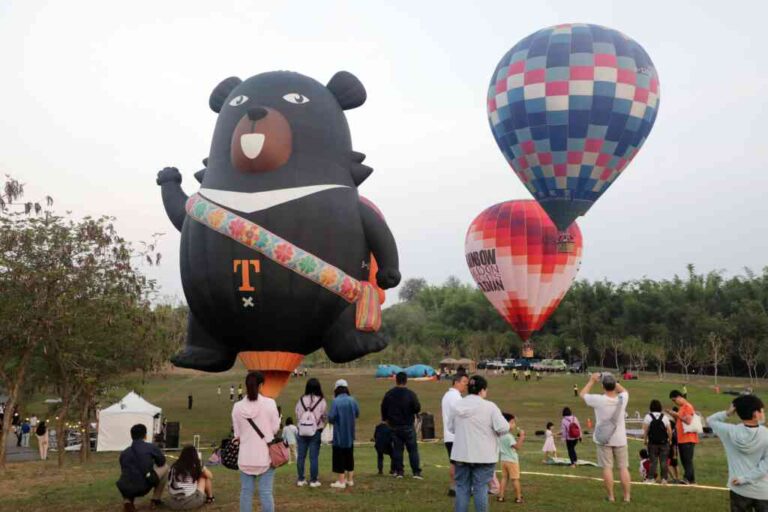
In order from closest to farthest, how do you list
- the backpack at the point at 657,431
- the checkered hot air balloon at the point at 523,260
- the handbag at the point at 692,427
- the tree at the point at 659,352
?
the backpack at the point at 657,431 < the handbag at the point at 692,427 < the checkered hot air balloon at the point at 523,260 < the tree at the point at 659,352

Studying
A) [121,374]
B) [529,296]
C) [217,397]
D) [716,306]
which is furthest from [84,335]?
[716,306]

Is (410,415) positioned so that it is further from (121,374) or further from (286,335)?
(121,374)

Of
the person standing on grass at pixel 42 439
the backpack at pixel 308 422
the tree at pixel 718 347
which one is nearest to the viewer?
the backpack at pixel 308 422

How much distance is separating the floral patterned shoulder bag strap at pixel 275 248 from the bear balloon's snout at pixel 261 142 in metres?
0.74

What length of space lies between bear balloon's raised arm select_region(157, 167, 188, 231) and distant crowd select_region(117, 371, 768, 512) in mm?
4287

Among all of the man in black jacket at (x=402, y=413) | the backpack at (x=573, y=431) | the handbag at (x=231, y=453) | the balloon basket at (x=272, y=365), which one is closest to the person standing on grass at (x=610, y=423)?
the man in black jacket at (x=402, y=413)

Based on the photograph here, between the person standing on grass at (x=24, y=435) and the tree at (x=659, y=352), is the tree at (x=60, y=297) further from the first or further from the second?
the tree at (x=659, y=352)

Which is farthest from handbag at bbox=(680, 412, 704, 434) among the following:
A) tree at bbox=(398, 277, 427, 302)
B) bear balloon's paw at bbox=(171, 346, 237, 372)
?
tree at bbox=(398, 277, 427, 302)

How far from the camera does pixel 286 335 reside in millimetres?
9789

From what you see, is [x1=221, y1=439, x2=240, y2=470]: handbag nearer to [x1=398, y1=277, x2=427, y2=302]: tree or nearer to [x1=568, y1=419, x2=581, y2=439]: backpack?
[x1=568, y1=419, x2=581, y2=439]: backpack

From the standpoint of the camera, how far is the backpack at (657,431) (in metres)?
9.46

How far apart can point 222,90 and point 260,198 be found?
2751 mm

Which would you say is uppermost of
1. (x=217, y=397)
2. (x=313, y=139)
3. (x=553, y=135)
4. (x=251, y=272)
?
(x=553, y=135)

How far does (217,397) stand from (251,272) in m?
32.3
